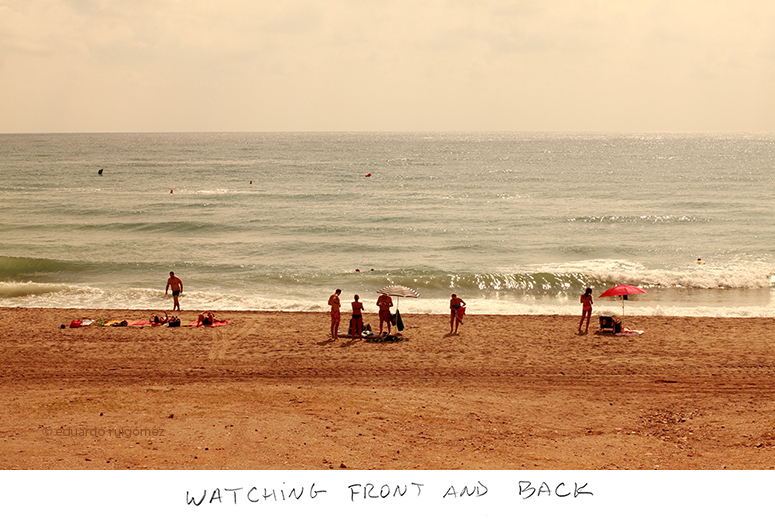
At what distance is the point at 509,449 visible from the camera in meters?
8.75

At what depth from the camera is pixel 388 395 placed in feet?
38.4

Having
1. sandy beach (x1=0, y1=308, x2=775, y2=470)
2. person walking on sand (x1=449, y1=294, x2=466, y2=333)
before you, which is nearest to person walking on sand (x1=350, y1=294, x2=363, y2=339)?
sandy beach (x1=0, y1=308, x2=775, y2=470)

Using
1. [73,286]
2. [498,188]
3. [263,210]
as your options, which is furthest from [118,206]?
[498,188]

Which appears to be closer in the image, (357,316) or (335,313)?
(335,313)

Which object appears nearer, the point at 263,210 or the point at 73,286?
the point at 73,286

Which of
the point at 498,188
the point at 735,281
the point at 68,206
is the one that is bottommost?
the point at 735,281

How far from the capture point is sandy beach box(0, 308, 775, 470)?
8336mm

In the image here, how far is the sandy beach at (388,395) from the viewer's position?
834cm

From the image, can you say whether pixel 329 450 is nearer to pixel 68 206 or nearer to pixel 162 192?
pixel 68 206

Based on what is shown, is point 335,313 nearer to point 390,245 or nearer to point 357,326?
point 357,326

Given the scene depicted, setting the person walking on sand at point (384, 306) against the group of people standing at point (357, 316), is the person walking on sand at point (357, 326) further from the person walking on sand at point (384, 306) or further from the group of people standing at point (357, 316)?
the person walking on sand at point (384, 306)

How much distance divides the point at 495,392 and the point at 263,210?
1462 inches

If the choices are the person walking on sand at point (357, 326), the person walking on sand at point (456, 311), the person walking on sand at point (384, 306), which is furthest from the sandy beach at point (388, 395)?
the person walking on sand at point (384, 306)

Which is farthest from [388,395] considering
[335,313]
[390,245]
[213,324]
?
[390,245]
